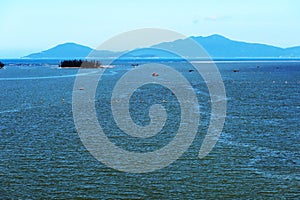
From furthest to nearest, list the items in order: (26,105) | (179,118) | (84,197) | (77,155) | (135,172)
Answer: (26,105) < (179,118) < (77,155) < (135,172) < (84,197)

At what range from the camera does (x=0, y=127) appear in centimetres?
4962

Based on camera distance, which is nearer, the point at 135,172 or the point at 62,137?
the point at 135,172

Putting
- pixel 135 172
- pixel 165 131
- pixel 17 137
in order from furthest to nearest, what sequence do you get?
1. pixel 165 131
2. pixel 17 137
3. pixel 135 172

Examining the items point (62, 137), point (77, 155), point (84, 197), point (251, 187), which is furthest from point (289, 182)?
point (62, 137)

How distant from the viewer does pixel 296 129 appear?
4784cm

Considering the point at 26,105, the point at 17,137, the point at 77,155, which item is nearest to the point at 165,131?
the point at 77,155

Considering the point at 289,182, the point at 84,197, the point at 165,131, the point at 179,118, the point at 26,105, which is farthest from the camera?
the point at 26,105

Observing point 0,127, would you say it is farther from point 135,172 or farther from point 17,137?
point 135,172

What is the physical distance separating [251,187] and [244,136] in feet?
50.3

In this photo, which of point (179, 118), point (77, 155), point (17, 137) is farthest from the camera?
point (179, 118)

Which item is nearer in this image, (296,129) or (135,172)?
(135,172)

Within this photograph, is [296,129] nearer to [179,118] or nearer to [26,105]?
[179,118]

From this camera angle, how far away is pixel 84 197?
28.1m

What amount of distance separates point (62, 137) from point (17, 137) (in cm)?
459
